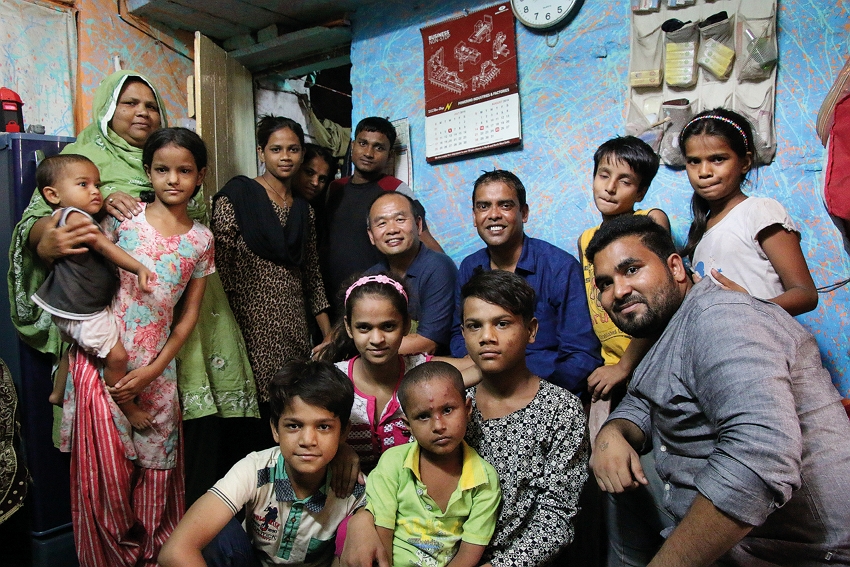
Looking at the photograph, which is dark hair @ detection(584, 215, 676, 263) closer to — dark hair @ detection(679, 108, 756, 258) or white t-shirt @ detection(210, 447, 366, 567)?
dark hair @ detection(679, 108, 756, 258)

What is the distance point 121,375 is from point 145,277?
39 centimetres

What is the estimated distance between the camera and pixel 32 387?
2436 millimetres

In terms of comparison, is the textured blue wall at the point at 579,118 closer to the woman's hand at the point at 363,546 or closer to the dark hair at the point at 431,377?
the dark hair at the point at 431,377

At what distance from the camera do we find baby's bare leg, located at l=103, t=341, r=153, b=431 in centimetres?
208

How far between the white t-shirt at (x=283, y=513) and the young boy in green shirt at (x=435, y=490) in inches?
6.3

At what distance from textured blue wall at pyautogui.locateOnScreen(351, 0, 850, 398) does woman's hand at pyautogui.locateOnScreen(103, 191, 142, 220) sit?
1754 mm

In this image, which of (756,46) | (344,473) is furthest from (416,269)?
(756,46)

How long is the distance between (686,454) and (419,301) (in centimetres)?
126

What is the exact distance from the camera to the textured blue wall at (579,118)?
248cm

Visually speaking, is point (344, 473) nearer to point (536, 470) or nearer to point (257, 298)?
point (536, 470)

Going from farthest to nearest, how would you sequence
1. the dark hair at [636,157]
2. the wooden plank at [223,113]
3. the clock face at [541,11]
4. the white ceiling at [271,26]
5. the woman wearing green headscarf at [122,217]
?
the white ceiling at [271,26], the wooden plank at [223,113], the clock face at [541,11], the dark hair at [636,157], the woman wearing green headscarf at [122,217]

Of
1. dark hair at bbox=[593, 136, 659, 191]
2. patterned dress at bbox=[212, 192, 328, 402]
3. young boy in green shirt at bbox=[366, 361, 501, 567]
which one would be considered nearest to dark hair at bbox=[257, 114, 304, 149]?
patterned dress at bbox=[212, 192, 328, 402]

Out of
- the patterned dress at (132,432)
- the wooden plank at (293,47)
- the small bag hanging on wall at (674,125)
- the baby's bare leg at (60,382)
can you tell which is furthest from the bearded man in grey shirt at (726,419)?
the wooden plank at (293,47)

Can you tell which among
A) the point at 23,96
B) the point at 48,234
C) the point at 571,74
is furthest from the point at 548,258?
the point at 23,96
